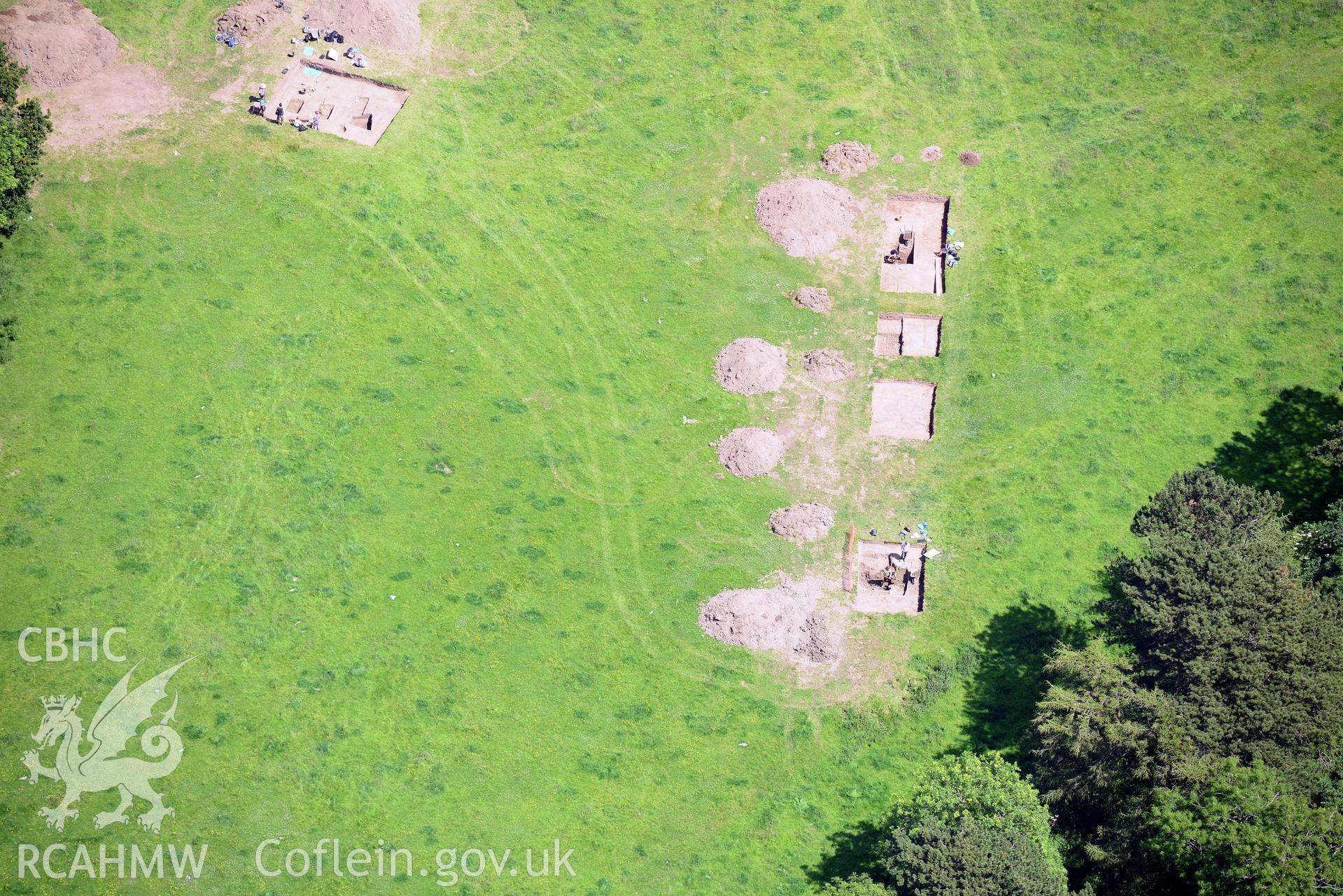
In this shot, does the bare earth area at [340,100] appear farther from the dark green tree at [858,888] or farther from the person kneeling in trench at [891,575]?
the dark green tree at [858,888]

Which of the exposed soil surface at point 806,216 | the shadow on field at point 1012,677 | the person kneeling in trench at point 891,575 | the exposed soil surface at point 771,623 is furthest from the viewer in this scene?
the exposed soil surface at point 806,216

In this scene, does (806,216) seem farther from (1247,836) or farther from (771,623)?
(1247,836)

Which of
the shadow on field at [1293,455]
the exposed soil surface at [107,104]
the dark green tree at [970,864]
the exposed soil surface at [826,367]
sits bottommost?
the dark green tree at [970,864]

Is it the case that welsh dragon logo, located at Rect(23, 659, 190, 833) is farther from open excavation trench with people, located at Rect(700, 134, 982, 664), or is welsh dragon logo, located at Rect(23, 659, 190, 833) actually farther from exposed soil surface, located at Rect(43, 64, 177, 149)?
exposed soil surface, located at Rect(43, 64, 177, 149)

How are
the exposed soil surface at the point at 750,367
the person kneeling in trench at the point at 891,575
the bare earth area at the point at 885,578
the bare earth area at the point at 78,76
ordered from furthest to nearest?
1. the bare earth area at the point at 78,76
2. the exposed soil surface at the point at 750,367
3. the person kneeling in trench at the point at 891,575
4. the bare earth area at the point at 885,578

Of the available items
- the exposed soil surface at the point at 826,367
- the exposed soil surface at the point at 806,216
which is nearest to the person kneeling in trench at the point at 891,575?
the exposed soil surface at the point at 826,367

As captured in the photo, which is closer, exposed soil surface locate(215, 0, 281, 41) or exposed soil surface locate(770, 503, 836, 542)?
exposed soil surface locate(770, 503, 836, 542)

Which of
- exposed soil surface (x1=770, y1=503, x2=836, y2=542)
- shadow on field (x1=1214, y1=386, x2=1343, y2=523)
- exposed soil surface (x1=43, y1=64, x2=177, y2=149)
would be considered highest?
exposed soil surface (x1=43, y1=64, x2=177, y2=149)

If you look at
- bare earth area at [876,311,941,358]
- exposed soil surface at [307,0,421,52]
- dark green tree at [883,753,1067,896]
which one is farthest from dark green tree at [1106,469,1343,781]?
exposed soil surface at [307,0,421,52]
